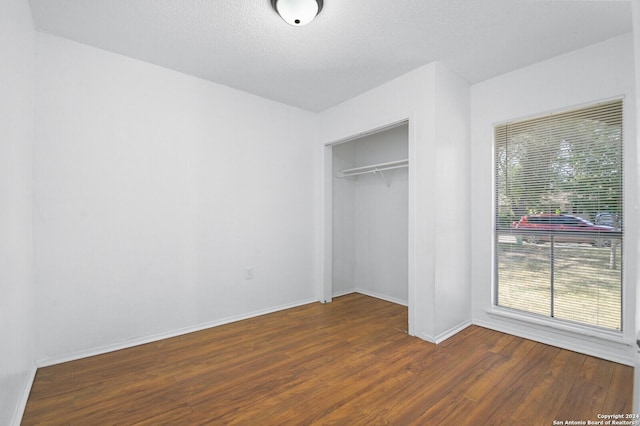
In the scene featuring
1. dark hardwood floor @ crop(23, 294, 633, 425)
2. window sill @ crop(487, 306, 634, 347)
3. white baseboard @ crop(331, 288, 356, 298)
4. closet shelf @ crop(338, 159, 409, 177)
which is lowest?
white baseboard @ crop(331, 288, 356, 298)

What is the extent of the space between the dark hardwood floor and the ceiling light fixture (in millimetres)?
2463

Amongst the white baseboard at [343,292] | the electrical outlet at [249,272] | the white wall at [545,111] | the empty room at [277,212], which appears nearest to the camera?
the empty room at [277,212]

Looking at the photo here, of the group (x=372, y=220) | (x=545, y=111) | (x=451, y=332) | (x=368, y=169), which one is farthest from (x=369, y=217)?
(x=545, y=111)

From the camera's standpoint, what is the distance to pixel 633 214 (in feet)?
7.23

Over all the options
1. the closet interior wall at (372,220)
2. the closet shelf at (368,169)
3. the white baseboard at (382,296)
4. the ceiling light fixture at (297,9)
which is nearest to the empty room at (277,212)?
the ceiling light fixture at (297,9)

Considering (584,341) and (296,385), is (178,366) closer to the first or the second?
(296,385)

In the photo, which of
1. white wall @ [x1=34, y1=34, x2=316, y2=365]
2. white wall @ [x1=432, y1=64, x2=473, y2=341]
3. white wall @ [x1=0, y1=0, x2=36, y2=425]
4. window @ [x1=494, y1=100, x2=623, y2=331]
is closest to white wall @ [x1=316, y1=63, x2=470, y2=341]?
white wall @ [x1=432, y1=64, x2=473, y2=341]

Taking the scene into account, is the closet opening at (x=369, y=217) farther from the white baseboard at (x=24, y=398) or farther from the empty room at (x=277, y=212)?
the white baseboard at (x=24, y=398)

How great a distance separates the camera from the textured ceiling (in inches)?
Result: 77.9

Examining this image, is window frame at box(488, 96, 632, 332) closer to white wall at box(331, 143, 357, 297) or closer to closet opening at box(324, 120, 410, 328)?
closet opening at box(324, 120, 410, 328)

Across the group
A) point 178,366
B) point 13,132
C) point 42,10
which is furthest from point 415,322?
point 42,10

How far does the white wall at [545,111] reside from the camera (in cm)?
223

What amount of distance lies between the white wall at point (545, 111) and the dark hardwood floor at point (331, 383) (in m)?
0.17

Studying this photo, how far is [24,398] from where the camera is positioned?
178cm
